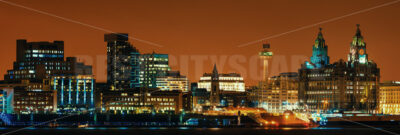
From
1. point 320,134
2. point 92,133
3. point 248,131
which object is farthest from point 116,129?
point 320,134

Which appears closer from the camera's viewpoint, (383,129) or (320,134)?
(320,134)

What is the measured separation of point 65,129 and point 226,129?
37397 millimetres

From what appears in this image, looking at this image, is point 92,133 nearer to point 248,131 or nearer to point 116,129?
point 116,129

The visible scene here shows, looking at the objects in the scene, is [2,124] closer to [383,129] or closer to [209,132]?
[209,132]

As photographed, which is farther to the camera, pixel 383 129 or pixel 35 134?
pixel 383 129

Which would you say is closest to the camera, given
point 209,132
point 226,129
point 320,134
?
point 320,134

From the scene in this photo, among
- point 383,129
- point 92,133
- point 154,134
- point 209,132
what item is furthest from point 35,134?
point 383,129

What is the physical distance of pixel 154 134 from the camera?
554ft

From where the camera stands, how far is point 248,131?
181 m

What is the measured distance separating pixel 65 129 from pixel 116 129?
11.8m

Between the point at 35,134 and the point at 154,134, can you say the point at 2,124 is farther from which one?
the point at 154,134

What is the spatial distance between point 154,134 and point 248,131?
23.5 meters

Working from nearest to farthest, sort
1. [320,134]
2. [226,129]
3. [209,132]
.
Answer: [320,134] < [209,132] < [226,129]

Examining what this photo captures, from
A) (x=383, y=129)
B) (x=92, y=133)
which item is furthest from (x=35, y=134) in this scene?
(x=383, y=129)
